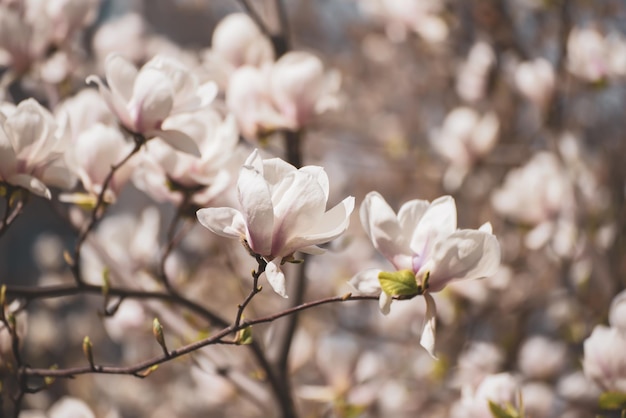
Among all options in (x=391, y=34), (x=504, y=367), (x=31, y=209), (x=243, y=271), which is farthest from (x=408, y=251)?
(x=31, y=209)

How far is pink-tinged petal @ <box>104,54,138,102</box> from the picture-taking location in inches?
30.1

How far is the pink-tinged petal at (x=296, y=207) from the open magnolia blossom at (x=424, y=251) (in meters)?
0.06

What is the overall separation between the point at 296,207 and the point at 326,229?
0.15ft

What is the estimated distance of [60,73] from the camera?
1.18 m

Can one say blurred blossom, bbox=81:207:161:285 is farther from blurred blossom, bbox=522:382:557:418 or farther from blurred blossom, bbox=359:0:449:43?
blurred blossom, bbox=359:0:449:43

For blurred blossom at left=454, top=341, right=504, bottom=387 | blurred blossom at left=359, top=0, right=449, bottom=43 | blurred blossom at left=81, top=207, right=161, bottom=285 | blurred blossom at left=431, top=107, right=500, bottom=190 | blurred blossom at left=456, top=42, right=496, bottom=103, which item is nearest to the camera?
blurred blossom at left=81, top=207, right=161, bottom=285

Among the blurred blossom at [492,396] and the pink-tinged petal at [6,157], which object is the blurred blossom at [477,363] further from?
the pink-tinged petal at [6,157]

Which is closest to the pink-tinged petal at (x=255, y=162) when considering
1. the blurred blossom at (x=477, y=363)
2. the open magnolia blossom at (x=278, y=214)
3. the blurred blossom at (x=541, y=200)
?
the open magnolia blossom at (x=278, y=214)

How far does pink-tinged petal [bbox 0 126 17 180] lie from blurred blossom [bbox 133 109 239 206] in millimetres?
183

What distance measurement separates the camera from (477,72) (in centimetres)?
203

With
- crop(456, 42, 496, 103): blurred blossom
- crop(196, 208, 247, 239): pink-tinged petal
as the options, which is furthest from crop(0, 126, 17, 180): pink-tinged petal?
crop(456, 42, 496, 103): blurred blossom

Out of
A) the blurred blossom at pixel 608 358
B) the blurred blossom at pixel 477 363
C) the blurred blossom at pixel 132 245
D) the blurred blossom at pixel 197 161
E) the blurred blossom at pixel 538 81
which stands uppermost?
the blurred blossom at pixel 197 161

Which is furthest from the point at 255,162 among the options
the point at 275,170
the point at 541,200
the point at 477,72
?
the point at 477,72

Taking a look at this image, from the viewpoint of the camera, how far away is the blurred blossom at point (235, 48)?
1077 mm
